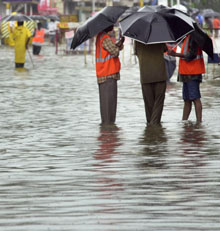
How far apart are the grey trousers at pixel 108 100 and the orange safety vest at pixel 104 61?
0.14 metres

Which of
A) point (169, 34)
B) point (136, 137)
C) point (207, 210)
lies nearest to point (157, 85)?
point (169, 34)

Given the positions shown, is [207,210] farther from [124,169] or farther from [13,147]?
[13,147]

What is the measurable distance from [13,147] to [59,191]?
331cm

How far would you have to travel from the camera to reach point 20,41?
2939 cm

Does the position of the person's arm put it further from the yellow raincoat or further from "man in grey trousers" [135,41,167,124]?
the yellow raincoat

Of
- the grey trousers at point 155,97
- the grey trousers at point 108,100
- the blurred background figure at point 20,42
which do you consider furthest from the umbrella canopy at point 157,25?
the blurred background figure at point 20,42

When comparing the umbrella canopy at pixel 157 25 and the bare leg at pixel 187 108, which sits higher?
the umbrella canopy at pixel 157 25

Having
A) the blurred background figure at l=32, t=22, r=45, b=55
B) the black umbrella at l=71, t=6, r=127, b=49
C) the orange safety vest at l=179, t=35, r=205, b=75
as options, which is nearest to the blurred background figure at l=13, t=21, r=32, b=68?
the blurred background figure at l=32, t=22, r=45, b=55

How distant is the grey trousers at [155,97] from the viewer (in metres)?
12.0

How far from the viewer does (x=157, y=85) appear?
12023 millimetres

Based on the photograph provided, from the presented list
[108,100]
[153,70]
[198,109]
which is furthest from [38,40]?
[153,70]

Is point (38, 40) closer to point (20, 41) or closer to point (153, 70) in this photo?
point (20, 41)

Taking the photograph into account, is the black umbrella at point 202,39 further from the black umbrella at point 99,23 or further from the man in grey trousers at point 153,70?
the black umbrella at point 99,23

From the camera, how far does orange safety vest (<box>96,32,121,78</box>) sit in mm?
12094
